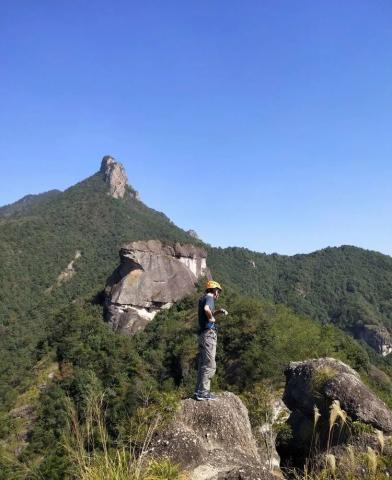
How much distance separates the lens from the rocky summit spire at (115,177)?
491 ft

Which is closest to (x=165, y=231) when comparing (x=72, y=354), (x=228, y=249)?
(x=228, y=249)

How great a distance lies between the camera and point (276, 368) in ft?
92.3

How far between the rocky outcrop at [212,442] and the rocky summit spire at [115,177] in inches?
5725

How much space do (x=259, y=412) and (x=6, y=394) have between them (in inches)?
1639

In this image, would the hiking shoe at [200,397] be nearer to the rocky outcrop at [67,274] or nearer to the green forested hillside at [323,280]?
the rocky outcrop at [67,274]

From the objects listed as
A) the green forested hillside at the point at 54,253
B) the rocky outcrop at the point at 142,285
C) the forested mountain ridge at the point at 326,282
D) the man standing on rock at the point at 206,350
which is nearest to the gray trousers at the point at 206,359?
the man standing on rock at the point at 206,350

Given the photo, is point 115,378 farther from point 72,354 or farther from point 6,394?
point 6,394

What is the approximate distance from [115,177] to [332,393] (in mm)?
148158

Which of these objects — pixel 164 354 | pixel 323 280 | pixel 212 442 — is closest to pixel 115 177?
pixel 323 280

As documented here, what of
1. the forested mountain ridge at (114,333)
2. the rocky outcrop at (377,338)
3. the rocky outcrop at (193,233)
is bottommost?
the rocky outcrop at (377,338)

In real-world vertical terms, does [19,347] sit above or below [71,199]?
below

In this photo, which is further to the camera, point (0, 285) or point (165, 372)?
point (0, 285)

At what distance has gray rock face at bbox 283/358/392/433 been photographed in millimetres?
→ 8203

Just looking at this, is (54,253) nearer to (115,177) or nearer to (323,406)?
(115,177)
